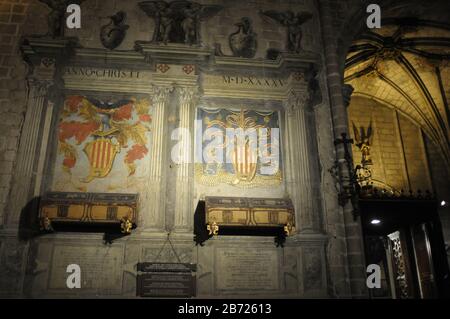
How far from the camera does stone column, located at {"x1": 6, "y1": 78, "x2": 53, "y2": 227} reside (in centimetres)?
754

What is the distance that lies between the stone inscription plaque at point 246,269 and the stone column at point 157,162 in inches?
54.1

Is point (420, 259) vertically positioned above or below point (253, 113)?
below

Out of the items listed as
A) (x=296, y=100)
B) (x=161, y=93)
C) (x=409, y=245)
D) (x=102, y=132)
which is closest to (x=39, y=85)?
(x=102, y=132)

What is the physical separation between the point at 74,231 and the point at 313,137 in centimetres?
529

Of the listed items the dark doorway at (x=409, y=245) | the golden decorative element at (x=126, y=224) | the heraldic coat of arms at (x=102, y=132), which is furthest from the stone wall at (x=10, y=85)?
the dark doorway at (x=409, y=245)

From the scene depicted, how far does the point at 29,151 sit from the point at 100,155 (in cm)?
135

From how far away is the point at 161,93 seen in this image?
867 centimetres

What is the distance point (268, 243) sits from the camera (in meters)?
7.95

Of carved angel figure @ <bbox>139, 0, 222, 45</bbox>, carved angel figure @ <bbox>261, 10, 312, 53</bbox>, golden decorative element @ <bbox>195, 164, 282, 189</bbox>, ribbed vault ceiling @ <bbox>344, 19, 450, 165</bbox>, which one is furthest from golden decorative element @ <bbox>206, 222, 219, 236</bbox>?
ribbed vault ceiling @ <bbox>344, 19, 450, 165</bbox>

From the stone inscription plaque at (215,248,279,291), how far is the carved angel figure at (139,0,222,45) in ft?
15.7

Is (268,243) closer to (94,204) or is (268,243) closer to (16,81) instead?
(94,204)

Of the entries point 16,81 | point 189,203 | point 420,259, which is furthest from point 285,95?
point 420,259

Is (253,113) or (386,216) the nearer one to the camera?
(253,113)

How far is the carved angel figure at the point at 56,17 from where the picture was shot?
8961 millimetres
